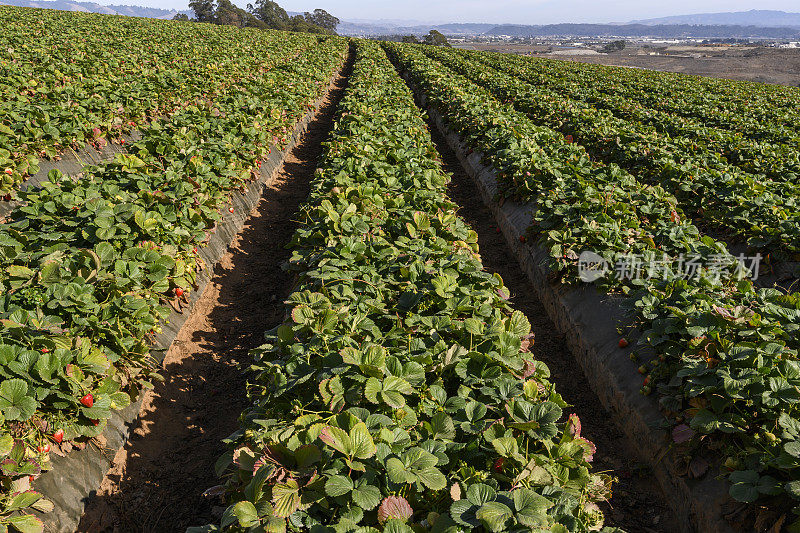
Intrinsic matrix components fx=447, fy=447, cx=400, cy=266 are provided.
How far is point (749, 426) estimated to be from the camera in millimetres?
3393

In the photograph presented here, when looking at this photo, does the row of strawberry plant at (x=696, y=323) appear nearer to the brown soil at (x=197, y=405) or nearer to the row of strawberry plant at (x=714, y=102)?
the brown soil at (x=197, y=405)

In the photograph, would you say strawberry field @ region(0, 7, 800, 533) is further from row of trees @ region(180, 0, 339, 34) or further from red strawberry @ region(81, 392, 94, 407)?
row of trees @ region(180, 0, 339, 34)

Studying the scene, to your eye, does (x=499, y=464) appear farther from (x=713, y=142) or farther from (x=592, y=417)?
(x=713, y=142)

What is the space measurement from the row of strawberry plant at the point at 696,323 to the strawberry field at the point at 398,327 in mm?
26

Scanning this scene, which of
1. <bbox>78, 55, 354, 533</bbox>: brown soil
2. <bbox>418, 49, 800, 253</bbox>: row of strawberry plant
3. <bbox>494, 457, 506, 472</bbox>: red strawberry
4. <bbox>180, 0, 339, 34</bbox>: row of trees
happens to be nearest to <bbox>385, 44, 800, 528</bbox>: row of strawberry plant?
<bbox>418, 49, 800, 253</bbox>: row of strawberry plant

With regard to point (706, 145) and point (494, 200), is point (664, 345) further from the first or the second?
point (706, 145)

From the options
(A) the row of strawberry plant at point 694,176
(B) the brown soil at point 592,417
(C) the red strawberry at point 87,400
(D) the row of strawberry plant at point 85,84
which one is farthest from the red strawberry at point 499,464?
(D) the row of strawberry plant at point 85,84

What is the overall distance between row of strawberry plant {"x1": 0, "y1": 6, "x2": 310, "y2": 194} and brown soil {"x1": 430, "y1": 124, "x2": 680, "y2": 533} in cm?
805

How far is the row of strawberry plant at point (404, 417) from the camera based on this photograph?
231 cm

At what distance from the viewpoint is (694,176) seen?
8953 millimetres

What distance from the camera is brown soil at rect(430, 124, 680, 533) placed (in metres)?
3.82

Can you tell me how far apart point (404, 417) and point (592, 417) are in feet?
9.63

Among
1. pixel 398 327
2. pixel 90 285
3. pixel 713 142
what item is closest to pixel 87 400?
pixel 90 285

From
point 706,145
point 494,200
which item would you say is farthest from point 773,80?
point 494,200
